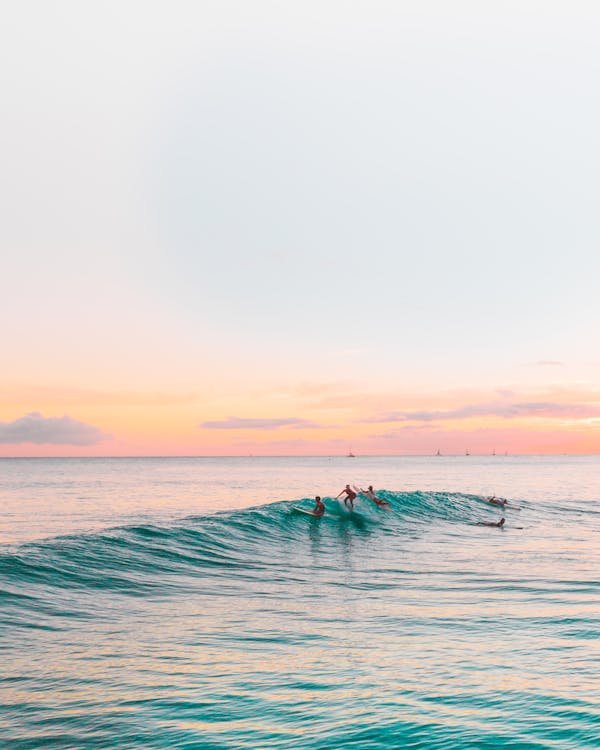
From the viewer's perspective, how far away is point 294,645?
15.5 meters

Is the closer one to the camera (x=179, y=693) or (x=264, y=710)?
(x=264, y=710)

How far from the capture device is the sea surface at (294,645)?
10648 mm

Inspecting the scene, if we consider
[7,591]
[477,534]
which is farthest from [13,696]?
[477,534]

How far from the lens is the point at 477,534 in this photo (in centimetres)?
4172

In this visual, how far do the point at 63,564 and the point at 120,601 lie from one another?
6.04m

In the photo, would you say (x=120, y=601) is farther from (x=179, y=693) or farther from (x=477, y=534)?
(x=477, y=534)

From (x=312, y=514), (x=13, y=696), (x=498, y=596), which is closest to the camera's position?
(x=13, y=696)

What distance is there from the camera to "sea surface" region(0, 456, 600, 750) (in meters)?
10.6

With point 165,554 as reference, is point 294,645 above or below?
above

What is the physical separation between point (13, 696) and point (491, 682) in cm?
906

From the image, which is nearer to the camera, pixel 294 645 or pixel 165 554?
pixel 294 645

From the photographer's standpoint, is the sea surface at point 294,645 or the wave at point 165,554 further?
the wave at point 165,554

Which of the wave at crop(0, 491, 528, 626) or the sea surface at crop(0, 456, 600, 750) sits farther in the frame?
the wave at crop(0, 491, 528, 626)

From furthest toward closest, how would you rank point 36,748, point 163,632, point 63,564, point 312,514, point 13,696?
point 312,514
point 63,564
point 163,632
point 13,696
point 36,748
